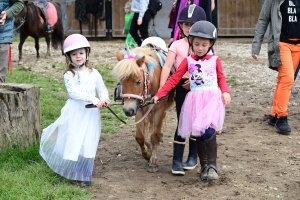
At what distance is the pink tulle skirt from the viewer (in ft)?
15.3

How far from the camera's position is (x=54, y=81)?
1034 cm

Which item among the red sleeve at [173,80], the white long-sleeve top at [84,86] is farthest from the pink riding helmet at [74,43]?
the red sleeve at [173,80]

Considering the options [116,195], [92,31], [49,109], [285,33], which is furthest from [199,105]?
[92,31]

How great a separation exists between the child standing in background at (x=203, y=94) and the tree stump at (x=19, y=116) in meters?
1.40

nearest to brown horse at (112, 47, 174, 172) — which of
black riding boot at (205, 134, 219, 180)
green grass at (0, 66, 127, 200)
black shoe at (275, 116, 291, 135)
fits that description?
black riding boot at (205, 134, 219, 180)

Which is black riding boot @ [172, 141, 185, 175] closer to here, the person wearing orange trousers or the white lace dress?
the white lace dress

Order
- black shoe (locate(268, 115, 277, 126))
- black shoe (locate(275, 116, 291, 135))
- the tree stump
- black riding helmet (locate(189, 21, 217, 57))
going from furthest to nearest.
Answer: black shoe (locate(268, 115, 277, 126))
black shoe (locate(275, 116, 291, 135))
the tree stump
black riding helmet (locate(189, 21, 217, 57))

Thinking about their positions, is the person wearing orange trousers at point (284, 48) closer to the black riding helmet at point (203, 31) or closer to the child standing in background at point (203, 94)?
the child standing in background at point (203, 94)

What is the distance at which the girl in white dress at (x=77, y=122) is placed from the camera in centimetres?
465

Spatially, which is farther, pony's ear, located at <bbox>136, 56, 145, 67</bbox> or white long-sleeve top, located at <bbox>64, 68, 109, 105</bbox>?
pony's ear, located at <bbox>136, 56, 145, 67</bbox>

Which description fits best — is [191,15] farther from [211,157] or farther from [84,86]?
[211,157]

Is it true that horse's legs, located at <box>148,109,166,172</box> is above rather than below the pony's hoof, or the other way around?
above

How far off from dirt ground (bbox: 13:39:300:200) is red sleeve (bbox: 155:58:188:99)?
0.83m

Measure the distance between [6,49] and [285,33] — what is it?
136 inches
